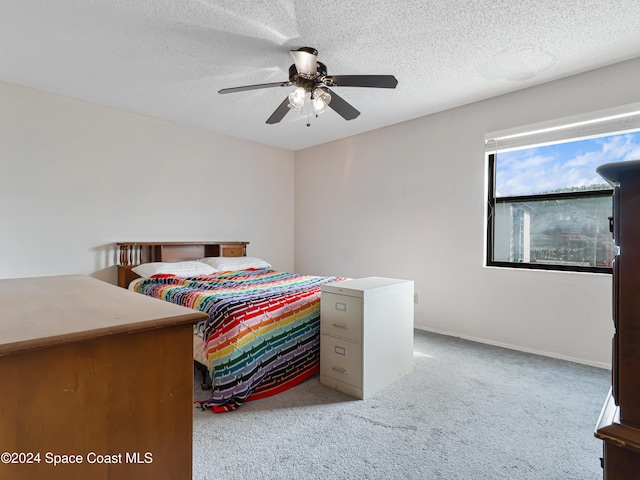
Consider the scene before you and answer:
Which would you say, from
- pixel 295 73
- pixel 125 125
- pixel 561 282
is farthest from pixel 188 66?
pixel 561 282

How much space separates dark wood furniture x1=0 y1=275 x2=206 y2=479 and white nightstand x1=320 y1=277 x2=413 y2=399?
1371mm

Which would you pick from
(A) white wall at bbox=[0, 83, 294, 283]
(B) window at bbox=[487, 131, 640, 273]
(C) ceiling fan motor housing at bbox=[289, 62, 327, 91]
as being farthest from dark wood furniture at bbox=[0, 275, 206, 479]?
(B) window at bbox=[487, 131, 640, 273]

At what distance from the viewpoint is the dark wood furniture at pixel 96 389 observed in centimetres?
62

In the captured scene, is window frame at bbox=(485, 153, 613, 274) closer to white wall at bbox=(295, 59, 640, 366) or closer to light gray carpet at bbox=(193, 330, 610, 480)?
white wall at bbox=(295, 59, 640, 366)

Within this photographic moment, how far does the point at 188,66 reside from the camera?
2.57m

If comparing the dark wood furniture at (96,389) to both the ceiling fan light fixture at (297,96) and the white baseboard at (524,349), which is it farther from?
the white baseboard at (524,349)

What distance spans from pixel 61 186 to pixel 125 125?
92 centimetres

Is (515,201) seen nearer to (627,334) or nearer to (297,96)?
(297,96)

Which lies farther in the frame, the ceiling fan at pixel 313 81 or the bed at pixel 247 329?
the ceiling fan at pixel 313 81

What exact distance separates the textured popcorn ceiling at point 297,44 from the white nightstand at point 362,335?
1713mm

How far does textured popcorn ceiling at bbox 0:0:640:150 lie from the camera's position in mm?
1922

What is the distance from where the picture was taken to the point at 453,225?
342 centimetres

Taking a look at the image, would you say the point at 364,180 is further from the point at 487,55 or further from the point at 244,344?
the point at 244,344

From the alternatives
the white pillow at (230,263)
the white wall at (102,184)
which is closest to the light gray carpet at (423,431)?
the white pillow at (230,263)
